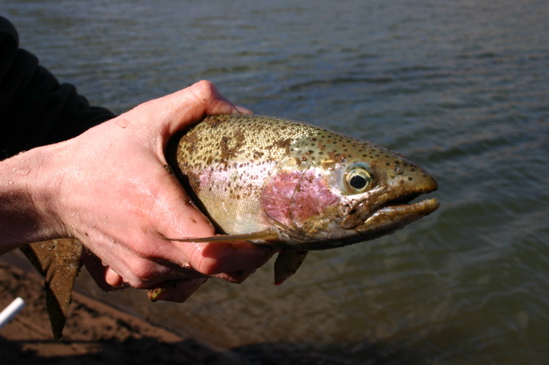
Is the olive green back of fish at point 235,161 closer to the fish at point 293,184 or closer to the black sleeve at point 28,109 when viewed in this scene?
the fish at point 293,184

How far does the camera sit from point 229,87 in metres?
11.4

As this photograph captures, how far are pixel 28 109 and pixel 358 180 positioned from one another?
2.58 meters

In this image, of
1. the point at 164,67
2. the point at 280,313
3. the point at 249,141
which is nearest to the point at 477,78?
the point at 164,67

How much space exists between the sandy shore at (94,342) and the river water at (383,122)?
24 cm

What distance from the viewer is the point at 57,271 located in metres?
3.44

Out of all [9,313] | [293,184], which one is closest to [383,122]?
[9,313]

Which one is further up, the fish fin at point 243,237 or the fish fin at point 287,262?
the fish fin at point 243,237

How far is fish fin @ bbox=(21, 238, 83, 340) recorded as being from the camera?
11.1 feet

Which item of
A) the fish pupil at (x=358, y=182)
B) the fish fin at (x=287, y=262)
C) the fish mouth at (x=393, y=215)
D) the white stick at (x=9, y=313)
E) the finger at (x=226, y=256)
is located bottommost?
the white stick at (x=9, y=313)

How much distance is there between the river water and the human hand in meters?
2.64

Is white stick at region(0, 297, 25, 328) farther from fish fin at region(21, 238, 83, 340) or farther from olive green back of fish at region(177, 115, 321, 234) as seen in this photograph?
olive green back of fish at region(177, 115, 321, 234)

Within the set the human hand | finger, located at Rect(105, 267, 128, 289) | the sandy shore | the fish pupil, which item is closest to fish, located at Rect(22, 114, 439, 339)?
the fish pupil

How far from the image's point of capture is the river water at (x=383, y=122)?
541cm

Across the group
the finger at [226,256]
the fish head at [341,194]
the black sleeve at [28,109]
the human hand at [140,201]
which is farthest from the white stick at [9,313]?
the fish head at [341,194]
